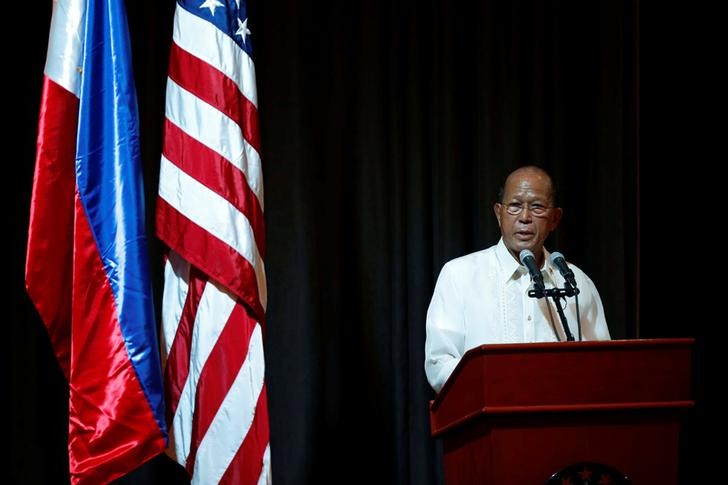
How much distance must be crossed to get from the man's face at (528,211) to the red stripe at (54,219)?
5.44ft

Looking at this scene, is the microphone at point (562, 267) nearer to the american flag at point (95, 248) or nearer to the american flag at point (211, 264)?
the american flag at point (211, 264)

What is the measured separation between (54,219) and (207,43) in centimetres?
82

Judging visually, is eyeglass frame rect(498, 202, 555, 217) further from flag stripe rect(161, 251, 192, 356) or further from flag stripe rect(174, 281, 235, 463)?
flag stripe rect(161, 251, 192, 356)

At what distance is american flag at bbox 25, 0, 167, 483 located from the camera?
10.4ft

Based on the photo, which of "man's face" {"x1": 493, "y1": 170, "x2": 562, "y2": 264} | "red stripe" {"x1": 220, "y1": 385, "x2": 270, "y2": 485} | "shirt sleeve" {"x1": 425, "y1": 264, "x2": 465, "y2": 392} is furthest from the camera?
"man's face" {"x1": 493, "y1": 170, "x2": 562, "y2": 264}

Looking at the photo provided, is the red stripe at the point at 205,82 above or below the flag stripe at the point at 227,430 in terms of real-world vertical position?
above

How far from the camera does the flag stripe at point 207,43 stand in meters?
3.44

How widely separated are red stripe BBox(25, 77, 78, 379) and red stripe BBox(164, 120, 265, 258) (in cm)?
34

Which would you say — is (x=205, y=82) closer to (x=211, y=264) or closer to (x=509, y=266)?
(x=211, y=264)

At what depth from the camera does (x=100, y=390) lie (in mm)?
3174

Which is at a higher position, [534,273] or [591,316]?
[534,273]

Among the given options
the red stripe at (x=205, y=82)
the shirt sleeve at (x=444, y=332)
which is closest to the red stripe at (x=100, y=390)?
the red stripe at (x=205, y=82)

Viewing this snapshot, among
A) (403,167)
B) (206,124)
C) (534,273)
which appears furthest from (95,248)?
(403,167)

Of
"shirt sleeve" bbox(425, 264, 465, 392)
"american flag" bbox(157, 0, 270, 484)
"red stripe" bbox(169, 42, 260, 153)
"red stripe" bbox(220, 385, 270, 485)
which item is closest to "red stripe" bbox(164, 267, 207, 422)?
"american flag" bbox(157, 0, 270, 484)
